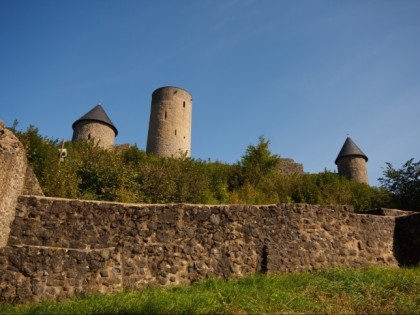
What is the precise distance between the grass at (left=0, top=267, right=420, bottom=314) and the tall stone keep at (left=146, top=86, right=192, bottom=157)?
21507 mm

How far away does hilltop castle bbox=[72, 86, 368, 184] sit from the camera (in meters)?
27.7

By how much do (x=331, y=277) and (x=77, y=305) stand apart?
5.27 m

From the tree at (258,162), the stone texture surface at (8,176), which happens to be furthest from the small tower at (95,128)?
the stone texture surface at (8,176)

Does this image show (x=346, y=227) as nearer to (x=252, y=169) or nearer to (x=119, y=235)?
(x=119, y=235)

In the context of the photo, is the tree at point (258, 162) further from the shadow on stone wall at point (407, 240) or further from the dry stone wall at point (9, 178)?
the dry stone wall at point (9, 178)

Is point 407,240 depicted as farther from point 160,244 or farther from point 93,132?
point 93,132

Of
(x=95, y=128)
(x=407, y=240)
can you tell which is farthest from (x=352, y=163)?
(x=95, y=128)

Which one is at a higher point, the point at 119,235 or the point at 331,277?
the point at 119,235

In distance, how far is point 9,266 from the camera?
6.27m

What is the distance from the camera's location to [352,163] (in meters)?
31.5

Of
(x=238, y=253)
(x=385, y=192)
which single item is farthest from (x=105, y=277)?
(x=385, y=192)

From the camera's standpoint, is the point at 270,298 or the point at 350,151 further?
the point at 350,151

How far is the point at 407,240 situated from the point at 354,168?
22842mm

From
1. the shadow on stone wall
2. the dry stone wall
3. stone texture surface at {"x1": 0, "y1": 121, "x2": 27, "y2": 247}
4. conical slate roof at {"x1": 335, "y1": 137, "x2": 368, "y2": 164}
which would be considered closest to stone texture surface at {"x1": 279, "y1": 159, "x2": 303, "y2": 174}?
conical slate roof at {"x1": 335, "y1": 137, "x2": 368, "y2": 164}
